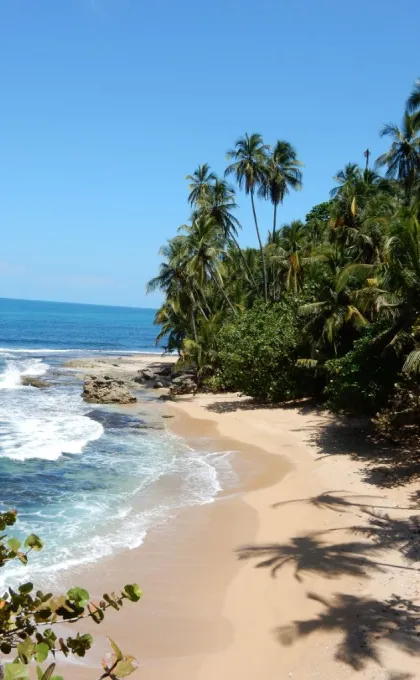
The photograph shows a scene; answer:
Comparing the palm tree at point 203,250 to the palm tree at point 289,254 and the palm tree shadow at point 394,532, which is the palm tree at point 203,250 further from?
the palm tree shadow at point 394,532

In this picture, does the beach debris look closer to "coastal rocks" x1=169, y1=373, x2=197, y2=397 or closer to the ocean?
the ocean

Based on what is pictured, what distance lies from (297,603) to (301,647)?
1132 millimetres

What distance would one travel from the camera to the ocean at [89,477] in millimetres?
10727

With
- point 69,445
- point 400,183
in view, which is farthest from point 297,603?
point 400,183

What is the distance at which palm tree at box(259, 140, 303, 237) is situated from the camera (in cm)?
3697

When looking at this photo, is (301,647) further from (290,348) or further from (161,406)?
(161,406)

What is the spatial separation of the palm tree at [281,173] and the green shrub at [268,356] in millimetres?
12793

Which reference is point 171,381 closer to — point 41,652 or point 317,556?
point 317,556

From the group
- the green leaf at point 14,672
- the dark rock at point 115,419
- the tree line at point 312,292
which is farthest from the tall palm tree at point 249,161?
the green leaf at point 14,672

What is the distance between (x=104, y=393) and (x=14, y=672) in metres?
27.6

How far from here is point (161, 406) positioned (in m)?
28.3

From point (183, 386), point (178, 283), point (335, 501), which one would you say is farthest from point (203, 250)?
point (335, 501)

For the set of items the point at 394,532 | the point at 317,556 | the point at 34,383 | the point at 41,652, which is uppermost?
the point at 41,652

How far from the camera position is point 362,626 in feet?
23.3
